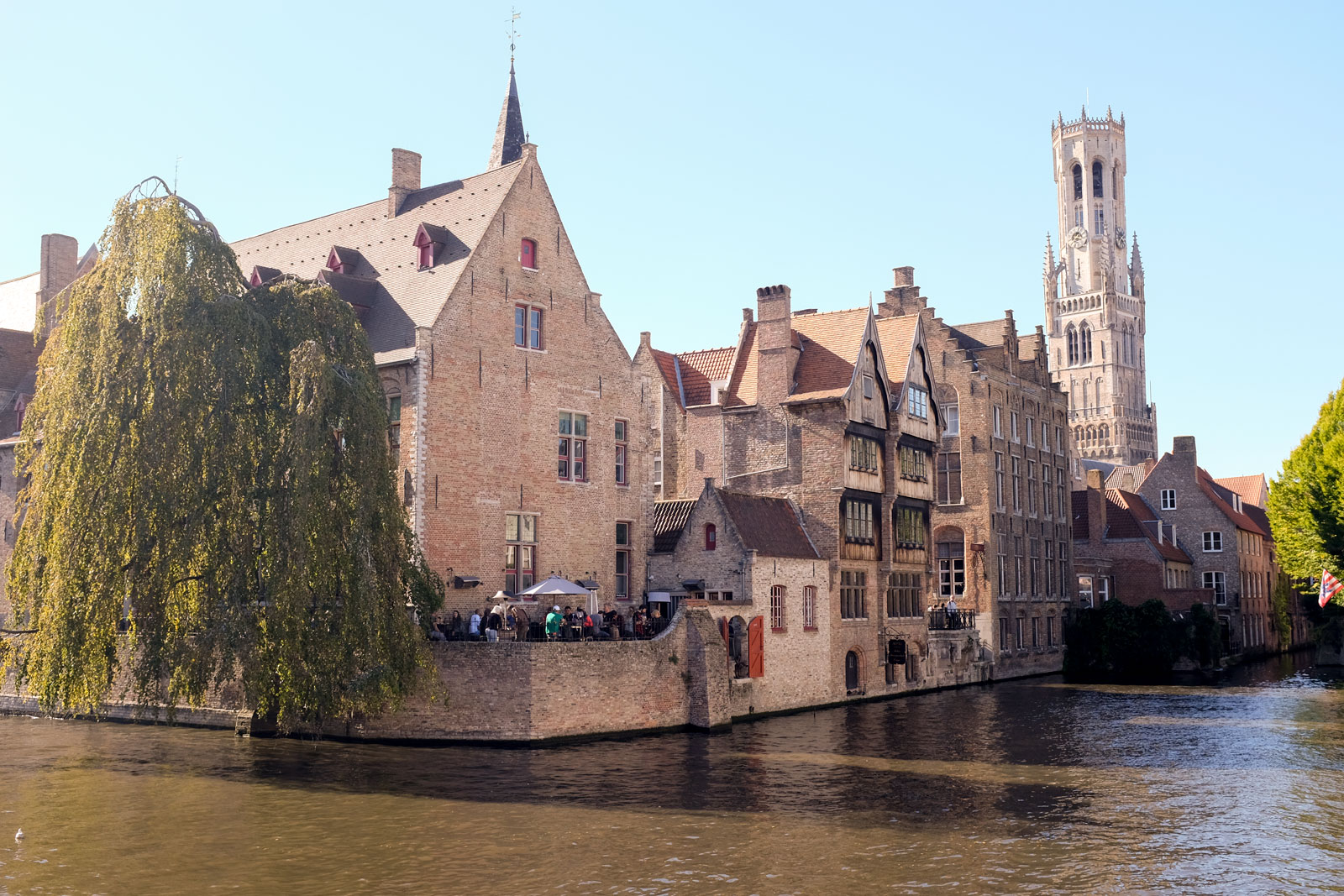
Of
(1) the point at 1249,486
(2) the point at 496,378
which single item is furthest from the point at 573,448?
(1) the point at 1249,486

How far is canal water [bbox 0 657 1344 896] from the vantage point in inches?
646

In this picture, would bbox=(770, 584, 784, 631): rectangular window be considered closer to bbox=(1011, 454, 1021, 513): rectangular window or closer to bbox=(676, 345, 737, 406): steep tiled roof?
bbox=(676, 345, 737, 406): steep tiled roof

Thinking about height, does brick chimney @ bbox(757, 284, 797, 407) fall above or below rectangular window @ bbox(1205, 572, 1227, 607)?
above

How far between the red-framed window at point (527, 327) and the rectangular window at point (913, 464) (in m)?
14.7

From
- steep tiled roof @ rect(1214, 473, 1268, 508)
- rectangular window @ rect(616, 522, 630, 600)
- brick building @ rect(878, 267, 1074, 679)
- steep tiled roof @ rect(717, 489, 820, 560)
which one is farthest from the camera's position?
steep tiled roof @ rect(1214, 473, 1268, 508)

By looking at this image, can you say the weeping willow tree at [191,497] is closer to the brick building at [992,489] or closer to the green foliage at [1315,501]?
the brick building at [992,489]

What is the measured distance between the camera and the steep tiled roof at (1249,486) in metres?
85.1

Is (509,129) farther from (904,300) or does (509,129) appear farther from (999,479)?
(999,479)

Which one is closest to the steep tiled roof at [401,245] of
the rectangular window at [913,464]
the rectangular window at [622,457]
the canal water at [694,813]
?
the rectangular window at [622,457]

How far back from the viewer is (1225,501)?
246 feet

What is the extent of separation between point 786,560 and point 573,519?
6.44 meters

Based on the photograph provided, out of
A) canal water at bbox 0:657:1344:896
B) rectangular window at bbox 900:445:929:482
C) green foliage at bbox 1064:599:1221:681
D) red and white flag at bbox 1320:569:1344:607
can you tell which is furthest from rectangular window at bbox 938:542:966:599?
canal water at bbox 0:657:1344:896

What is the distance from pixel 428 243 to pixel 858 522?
16607 mm

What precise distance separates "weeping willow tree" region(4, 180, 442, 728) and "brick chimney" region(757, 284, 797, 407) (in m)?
19.0
